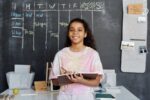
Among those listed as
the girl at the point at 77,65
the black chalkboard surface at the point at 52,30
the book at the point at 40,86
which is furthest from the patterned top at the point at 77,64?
the black chalkboard surface at the point at 52,30

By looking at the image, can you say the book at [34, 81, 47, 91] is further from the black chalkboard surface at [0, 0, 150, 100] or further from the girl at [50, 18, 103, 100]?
the girl at [50, 18, 103, 100]

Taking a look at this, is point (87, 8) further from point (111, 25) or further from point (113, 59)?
point (113, 59)

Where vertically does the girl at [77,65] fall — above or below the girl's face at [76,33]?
below

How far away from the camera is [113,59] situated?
304cm

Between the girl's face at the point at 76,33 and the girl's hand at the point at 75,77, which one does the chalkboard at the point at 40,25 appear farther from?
the girl's hand at the point at 75,77

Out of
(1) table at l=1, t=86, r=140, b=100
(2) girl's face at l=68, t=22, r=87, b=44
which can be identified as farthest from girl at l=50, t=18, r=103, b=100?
(1) table at l=1, t=86, r=140, b=100

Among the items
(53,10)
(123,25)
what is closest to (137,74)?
(123,25)

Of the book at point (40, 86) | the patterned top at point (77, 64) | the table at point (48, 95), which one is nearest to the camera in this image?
the patterned top at point (77, 64)

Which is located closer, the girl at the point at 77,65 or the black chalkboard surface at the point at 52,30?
the girl at the point at 77,65

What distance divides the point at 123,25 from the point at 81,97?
112 centimetres

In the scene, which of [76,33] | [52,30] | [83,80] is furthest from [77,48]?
[52,30]

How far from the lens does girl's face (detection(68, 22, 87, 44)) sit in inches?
87.0

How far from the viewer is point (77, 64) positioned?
84.5 inches

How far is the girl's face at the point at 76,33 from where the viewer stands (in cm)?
221
